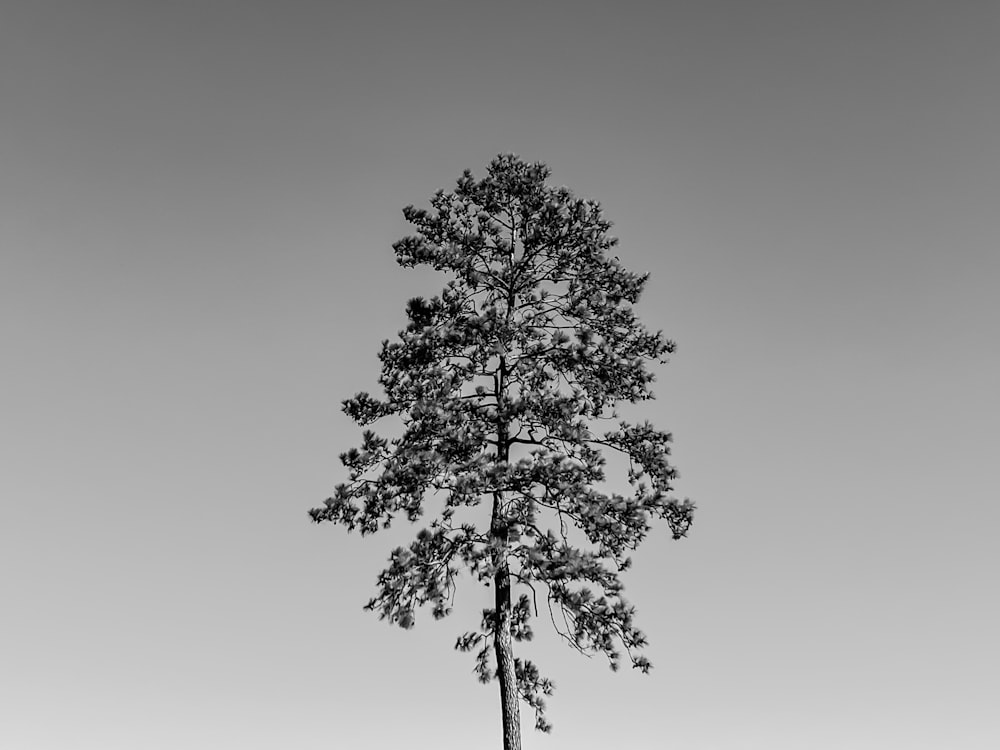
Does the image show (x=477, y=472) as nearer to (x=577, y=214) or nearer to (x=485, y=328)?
(x=485, y=328)

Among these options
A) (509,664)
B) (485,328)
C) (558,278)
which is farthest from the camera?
(558,278)

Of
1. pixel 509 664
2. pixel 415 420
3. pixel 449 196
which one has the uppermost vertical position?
pixel 449 196

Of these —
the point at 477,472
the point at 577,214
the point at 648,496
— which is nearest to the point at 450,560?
the point at 477,472

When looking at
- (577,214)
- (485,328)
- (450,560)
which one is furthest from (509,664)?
(577,214)

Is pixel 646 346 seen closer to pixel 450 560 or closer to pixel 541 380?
pixel 541 380

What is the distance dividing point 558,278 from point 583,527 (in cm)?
606

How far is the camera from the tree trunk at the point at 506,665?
18.8m

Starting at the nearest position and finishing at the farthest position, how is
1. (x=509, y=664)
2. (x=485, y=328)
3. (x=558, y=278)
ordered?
(x=509, y=664), (x=485, y=328), (x=558, y=278)

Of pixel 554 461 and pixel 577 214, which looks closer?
pixel 554 461

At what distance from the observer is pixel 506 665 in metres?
19.2

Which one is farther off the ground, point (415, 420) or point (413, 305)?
point (413, 305)

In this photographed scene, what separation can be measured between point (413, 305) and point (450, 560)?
610 centimetres

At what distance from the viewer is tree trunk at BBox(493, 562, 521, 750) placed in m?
18.8

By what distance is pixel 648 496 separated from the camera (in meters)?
20.2
